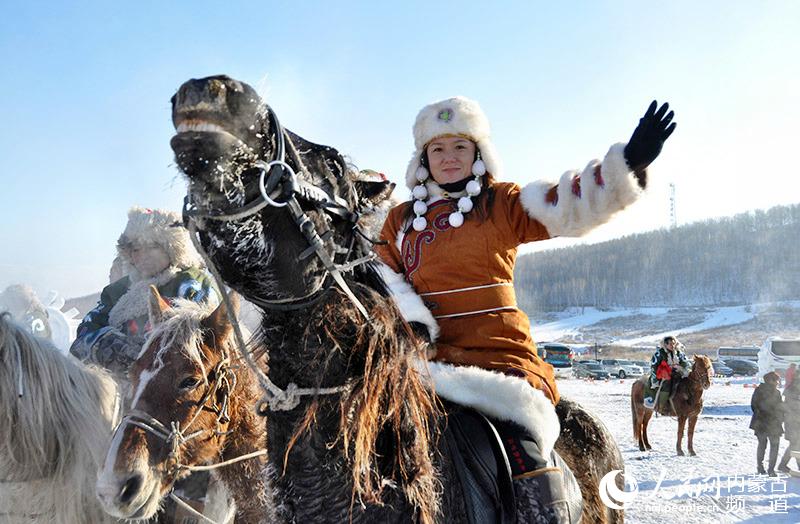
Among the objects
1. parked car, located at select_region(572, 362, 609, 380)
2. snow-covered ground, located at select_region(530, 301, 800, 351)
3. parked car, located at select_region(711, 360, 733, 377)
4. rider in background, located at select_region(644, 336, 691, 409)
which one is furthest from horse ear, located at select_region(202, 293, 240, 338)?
snow-covered ground, located at select_region(530, 301, 800, 351)

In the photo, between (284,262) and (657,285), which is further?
(657,285)

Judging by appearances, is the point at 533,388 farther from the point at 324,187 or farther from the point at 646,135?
the point at 324,187

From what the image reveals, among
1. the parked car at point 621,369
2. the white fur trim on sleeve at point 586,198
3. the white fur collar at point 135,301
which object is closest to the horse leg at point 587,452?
the white fur trim on sleeve at point 586,198

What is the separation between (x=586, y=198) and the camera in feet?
6.66

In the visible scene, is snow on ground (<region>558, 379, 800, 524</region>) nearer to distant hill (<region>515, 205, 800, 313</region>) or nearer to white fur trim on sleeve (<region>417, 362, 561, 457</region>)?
white fur trim on sleeve (<region>417, 362, 561, 457</region>)

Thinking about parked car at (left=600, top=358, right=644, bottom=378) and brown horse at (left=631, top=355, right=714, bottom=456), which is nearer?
brown horse at (left=631, top=355, right=714, bottom=456)

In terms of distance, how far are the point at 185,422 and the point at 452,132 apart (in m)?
2.05

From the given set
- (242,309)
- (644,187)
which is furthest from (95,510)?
(644,187)

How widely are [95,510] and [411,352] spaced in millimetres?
2438

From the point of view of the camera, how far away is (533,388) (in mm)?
2205

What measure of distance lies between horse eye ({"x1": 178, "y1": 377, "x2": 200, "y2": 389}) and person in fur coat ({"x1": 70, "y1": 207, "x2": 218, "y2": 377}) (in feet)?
5.25

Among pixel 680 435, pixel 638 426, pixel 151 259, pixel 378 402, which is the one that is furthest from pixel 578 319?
pixel 378 402

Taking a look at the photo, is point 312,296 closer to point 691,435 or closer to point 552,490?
point 552,490

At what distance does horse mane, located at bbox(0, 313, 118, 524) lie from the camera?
9.48 feet
